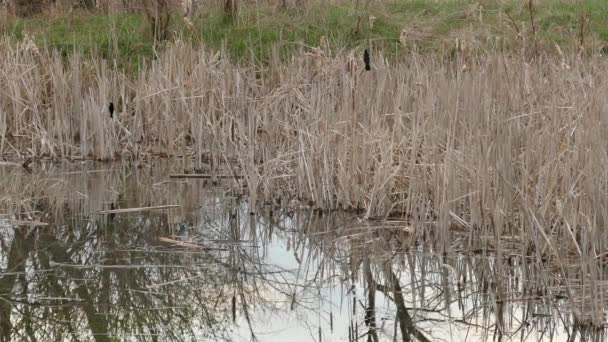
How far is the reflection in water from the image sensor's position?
3.05 metres

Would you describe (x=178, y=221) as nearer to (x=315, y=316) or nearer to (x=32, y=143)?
(x=315, y=316)

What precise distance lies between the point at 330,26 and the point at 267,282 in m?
7.59

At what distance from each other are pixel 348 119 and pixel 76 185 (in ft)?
5.99

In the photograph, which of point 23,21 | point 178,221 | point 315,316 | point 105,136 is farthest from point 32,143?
point 23,21

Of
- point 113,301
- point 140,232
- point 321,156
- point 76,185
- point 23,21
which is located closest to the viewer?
point 113,301

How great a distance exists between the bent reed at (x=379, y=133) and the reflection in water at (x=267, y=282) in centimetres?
16

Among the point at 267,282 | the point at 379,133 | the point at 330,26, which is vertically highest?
the point at 330,26

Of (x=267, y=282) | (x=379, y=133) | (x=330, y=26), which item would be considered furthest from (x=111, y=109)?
(x=330, y=26)

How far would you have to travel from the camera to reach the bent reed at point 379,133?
3699mm

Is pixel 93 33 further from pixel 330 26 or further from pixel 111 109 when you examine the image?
pixel 111 109

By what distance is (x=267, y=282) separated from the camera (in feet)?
11.8

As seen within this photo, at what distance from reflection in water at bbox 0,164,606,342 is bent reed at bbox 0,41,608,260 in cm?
16

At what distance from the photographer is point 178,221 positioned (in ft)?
15.0

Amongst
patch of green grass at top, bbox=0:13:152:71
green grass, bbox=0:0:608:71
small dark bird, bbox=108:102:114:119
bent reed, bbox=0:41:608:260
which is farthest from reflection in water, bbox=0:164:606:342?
green grass, bbox=0:0:608:71
